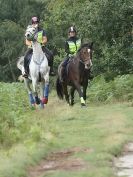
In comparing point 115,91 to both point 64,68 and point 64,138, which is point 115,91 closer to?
point 64,68

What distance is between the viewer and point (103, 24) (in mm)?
25125

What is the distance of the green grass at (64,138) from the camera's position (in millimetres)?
8320

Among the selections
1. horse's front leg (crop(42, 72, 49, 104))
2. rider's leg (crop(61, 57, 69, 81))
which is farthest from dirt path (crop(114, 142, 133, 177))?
rider's leg (crop(61, 57, 69, 81))

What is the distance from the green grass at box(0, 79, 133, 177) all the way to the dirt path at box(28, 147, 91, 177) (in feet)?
0.32

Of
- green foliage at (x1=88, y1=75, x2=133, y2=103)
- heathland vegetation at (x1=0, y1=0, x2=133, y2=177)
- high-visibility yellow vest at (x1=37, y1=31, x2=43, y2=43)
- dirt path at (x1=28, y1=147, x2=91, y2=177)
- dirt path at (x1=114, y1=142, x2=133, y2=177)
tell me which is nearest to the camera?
dirt path at (x1=114, y1=142, x2=133, y2=177)

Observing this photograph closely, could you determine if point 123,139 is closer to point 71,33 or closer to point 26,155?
point 26,155

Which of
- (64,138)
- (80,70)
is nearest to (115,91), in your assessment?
(80,70)

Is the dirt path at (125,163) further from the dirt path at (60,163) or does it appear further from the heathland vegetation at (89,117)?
the dirt path at (60,163)

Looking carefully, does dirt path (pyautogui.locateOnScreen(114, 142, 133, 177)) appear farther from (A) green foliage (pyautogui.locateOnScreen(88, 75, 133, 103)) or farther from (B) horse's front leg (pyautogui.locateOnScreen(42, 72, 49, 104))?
(A) green foliage (pyautogui.locateOnScreen(88, 75, 133, 103))

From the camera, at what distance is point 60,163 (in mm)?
9016

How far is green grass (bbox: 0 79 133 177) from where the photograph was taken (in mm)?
8320

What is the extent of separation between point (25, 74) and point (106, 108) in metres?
3.33

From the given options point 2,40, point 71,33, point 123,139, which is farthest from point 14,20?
point 123,139

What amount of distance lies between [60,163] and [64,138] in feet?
7.34
